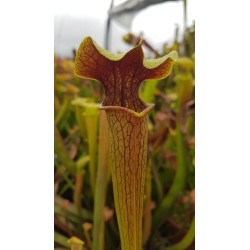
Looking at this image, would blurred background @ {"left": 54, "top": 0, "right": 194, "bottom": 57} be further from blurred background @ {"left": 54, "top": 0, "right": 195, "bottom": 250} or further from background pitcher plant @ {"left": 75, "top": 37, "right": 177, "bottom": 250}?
background pitcher plant @ {"left": 75, "top": 37, "right": 177, "bottom": 250}

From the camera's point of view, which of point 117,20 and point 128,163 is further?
point 117,20

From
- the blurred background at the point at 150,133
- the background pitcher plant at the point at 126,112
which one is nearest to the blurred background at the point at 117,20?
the blurred background at the point at 150,133

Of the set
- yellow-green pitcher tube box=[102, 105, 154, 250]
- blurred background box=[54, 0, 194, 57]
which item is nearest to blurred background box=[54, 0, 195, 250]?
blurred background box=[54, 0, 194, 57]

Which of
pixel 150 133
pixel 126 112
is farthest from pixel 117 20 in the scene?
pixel 126 112

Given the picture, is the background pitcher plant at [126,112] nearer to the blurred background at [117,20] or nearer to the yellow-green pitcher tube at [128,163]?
the yellow-green pitcher tube at [128,163]

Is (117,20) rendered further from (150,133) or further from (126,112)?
(126,112)
